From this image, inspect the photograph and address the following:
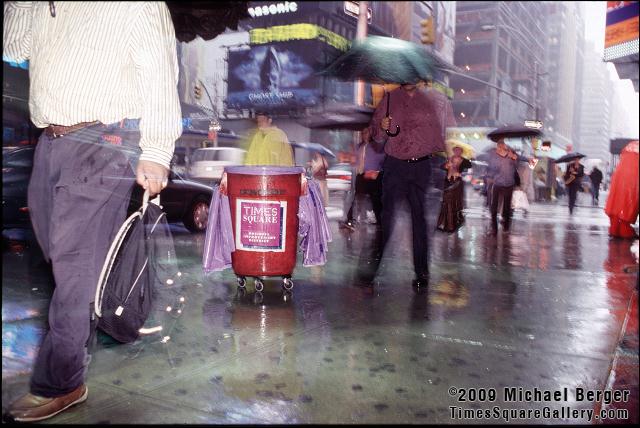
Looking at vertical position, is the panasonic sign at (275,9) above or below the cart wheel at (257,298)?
above

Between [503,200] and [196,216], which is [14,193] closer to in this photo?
[196,216]

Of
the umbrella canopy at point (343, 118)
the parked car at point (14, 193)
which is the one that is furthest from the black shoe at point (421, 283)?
the umbrella canopy at point (343, 118)

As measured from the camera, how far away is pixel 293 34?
5475cm

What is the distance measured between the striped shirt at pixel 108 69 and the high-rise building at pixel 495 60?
74.9m

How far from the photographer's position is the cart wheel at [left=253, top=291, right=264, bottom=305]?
5.04m

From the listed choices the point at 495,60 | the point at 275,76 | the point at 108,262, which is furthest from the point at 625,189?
the point at 495,60

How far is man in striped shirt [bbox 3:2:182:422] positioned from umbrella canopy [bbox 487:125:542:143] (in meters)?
14.4

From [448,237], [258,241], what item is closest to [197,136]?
[448,237]

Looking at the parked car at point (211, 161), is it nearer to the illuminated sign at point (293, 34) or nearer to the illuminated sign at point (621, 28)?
the illuminated sign at point (621, 28)

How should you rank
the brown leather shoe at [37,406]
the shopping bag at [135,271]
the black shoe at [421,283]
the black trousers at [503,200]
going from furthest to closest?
the black trousers at [503,200]
the black shoe at [421,283]
the shopping bag at [135,271]
the brown leather shoe at [37,406]

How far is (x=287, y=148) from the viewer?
8430 millimetres

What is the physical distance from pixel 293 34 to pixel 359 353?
→ 178ft

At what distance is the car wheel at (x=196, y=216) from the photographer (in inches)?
417

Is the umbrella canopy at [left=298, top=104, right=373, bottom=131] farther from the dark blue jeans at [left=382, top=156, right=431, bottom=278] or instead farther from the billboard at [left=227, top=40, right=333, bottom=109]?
the billboard at [left=227, top=40, right=333, bottom=109]
